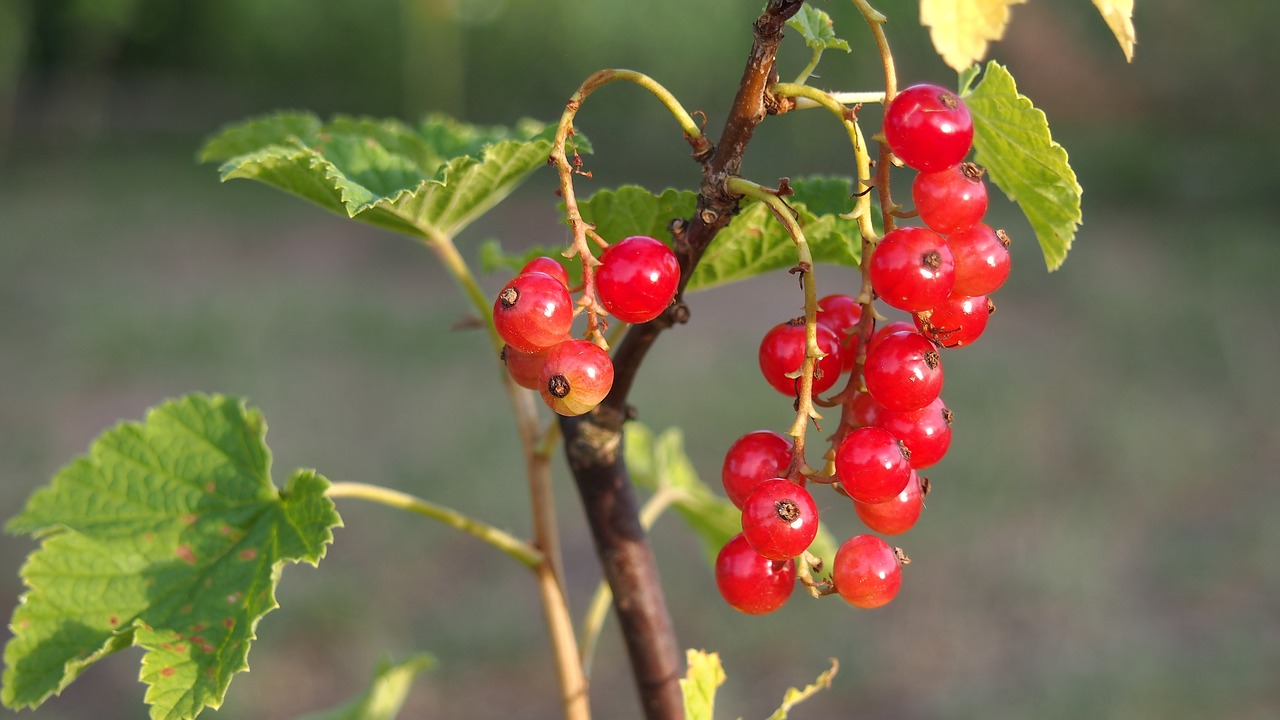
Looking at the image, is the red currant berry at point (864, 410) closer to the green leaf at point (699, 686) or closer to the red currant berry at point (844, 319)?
the red currant berry at point (844, 319)

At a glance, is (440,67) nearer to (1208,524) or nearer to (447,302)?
(447,302)

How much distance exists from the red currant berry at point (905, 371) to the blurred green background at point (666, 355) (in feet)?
Answer: 0.34

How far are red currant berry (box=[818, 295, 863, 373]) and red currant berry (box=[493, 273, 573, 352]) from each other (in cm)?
18

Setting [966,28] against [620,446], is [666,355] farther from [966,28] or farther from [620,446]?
[966,28]

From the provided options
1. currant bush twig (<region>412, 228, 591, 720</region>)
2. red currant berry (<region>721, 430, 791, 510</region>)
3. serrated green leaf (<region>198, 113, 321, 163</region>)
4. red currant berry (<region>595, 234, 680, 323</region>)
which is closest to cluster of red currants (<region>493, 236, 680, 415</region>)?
red currant berry (<region>595, 234, 680, 323</region>)

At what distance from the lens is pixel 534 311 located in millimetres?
618

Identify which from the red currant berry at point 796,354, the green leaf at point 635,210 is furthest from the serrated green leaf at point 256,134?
the red currant berry at point 796,354

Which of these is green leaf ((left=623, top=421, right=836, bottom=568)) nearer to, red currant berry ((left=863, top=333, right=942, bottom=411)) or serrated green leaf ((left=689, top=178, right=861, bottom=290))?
serrated green leaf ((left=689, top=178, right=861, bottom=290))

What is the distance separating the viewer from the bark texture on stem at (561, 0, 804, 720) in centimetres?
61

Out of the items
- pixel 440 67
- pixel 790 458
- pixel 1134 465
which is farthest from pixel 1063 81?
pixel 790 458

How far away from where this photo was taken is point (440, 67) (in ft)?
36.0

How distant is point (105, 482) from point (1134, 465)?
4.23m

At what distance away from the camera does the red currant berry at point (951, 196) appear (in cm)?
63

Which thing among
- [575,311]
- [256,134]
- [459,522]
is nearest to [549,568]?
[459,522]
